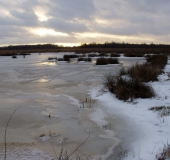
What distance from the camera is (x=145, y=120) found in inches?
195

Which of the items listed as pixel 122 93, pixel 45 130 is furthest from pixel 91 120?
pixel 122 93

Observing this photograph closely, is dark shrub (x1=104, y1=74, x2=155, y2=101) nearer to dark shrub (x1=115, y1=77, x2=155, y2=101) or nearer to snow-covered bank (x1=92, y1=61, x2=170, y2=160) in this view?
dark shrub (x1=115, y1=77, x2=155, y2=101)

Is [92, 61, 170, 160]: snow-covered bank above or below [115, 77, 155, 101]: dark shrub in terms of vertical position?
below

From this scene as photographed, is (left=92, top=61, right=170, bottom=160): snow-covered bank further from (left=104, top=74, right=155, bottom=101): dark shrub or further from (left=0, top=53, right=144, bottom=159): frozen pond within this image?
(left=0, top=53, right=144, bottom=159): frozen pond

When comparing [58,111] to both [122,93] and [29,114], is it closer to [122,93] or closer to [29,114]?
[29,114]

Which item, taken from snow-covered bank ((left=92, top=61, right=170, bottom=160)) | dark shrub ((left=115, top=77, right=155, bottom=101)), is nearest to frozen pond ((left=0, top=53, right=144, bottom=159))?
snow-covered bank ((left=92, top=61, right=170, bottom=160))

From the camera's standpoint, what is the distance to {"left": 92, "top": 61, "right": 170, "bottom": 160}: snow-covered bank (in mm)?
3523

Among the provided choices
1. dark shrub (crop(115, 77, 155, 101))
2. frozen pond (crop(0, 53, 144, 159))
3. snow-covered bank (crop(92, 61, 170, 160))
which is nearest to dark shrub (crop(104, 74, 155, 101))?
dark shrub (crop(115, 77, 155, 101))

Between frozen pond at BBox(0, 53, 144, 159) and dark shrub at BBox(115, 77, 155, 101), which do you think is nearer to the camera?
frozen pond at BBox(0, 53, 144, 159)

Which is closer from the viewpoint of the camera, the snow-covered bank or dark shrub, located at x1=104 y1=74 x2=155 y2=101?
the snow-covered bank

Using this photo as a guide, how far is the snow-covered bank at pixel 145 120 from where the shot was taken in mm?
3523

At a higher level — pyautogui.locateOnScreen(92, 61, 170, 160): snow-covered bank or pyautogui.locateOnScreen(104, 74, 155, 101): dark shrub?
pyautogui.locateOnScreen(104, 74, 155, 101): dark shrub

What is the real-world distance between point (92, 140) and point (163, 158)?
4.47 ft

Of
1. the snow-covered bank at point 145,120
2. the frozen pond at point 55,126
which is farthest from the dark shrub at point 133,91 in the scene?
the frozen pond at point 55,126
